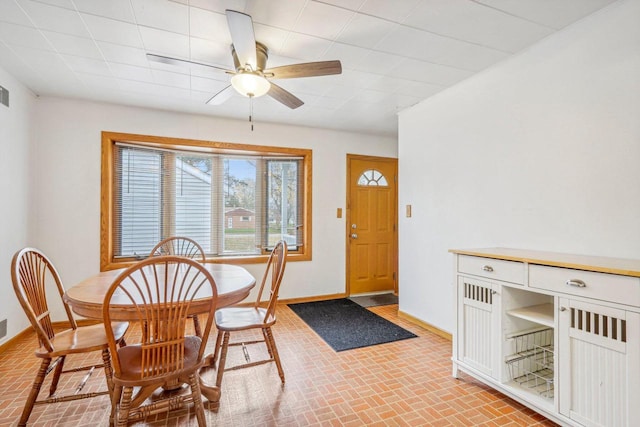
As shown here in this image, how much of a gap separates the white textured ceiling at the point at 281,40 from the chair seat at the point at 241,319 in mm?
1937

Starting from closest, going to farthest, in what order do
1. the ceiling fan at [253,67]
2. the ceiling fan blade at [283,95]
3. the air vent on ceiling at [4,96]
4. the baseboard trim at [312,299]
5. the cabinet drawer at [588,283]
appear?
the cabinet drawer at [588,283] < the ceiling fan at [253,67] < the ceiling fan blade at [283,95] < the air vent on ceiling at [4,96] < the baseboard trim at [312,299]

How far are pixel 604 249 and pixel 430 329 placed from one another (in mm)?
1735

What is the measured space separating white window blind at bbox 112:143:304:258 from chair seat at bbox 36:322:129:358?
5.90ft

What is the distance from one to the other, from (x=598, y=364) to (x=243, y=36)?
2509 millimetres

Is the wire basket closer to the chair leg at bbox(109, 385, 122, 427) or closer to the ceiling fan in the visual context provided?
the ceiling fan

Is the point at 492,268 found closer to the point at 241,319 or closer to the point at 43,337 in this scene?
the point at 241,319

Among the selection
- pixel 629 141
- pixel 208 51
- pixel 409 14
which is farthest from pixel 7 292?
pixel 629 141

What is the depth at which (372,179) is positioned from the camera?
470 cm

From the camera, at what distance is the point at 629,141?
1725 millimetres

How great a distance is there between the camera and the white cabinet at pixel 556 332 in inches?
55.7

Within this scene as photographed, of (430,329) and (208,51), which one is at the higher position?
(208,51)

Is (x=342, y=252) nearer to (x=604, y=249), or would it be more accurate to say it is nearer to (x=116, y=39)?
(x=604, y=249)

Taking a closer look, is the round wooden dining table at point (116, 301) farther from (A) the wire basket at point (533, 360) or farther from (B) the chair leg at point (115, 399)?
(A) the wire basket at point (533, 360)

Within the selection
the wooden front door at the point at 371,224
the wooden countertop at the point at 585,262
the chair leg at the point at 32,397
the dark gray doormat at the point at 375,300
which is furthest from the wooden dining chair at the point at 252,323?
the wooden front door at the point at 371,224
